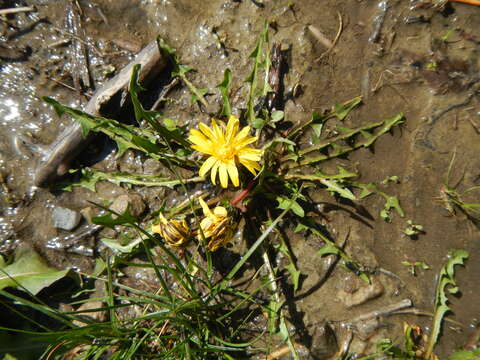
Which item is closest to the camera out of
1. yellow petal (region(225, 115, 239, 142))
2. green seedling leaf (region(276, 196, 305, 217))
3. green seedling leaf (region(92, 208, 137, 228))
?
green seedling leaf (region(92, 208, 137, 228))

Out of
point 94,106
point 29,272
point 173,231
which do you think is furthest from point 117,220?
point 29,272

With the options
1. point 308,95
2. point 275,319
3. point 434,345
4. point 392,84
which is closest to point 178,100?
point 308,95

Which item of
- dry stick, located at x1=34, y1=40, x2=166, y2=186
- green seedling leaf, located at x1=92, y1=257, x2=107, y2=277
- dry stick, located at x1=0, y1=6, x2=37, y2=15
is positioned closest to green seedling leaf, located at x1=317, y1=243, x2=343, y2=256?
green seedling leaf, located at x1=92, y1=257, x2=107, y2=277

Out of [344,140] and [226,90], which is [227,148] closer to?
[226,90]

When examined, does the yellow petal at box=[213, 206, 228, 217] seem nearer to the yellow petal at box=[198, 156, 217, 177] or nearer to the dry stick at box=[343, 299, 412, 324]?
the yellow petal at box=[198, 156, 217, 177]

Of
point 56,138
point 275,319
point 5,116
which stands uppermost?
point 5,116

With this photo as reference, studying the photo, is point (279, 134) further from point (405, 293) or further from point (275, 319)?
point (405, 293)

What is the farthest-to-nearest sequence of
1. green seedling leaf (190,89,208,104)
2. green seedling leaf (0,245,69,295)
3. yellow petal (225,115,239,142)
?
green seedling leaf (190,89,208,104) → green seedling leaf (0,245,69,295) → yellow petal (225,115,239,142)

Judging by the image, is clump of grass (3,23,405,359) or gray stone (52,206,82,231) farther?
gray stone (52,206,82,231)
